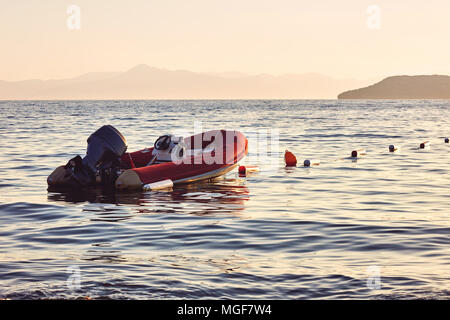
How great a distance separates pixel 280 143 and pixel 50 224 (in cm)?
2382

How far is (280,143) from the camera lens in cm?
3422

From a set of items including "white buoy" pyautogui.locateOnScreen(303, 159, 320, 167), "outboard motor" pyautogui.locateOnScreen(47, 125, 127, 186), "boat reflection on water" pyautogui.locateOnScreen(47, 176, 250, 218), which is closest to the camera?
"boat reflection on water" pyautogui.locateOnScreen(47, 176, 250, 218)

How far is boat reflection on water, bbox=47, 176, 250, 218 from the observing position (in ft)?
42.8

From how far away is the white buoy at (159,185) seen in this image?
15484mm

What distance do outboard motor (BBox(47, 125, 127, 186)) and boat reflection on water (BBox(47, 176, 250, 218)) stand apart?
288 millimetres

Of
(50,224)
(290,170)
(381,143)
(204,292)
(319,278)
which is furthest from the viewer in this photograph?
(381,143)

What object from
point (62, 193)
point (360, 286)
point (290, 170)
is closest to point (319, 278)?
point (360, 286)

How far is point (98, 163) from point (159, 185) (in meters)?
1.69

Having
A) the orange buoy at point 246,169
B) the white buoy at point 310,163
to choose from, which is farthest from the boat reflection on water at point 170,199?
the white buoy at point 310,163

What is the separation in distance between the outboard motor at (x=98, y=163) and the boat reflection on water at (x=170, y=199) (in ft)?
0.94

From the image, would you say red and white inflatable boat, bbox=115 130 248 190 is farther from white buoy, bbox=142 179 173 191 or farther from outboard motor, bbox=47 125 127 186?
outboard motor, bbox=47 125 127 186

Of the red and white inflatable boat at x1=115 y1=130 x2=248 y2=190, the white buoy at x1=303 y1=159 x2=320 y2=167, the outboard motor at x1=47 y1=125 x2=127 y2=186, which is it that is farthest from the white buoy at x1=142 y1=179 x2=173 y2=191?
the white buoy at x1=303 y1=159 x2=320 y2=167
